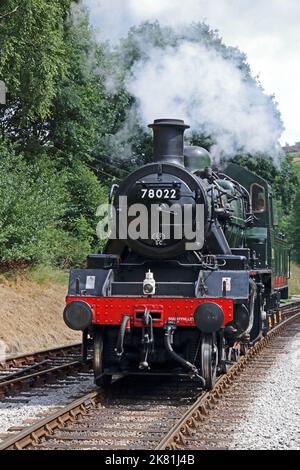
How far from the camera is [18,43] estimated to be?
55.9 feet

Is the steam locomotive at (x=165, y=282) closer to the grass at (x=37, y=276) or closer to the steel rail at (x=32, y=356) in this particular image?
the steel rail at (x=32, y=356)

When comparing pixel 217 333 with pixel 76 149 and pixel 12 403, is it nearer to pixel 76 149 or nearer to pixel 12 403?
pixel 12 403

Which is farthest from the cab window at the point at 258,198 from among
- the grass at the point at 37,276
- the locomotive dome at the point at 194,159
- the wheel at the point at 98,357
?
the grass at the point at 37,276

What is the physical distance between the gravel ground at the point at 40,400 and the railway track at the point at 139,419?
38 cm

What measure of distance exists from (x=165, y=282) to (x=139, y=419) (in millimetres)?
1867

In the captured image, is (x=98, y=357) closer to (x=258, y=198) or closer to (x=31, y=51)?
(x=258, y=198)

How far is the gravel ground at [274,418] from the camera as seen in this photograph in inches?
249

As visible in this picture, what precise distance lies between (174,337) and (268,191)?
218 inches

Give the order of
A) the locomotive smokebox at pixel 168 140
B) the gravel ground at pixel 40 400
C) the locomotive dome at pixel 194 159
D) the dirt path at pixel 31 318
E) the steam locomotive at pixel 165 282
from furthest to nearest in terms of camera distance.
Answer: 1. the dirt path at pixel 31 318
2. the locomotive dome at pixel 194 159
3. the locomotive smokebox at pixel 168 140
4. the steam locomotive at pixel 165 282
5. the gravel ground at pixel 40 400

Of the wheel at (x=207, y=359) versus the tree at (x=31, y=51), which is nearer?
the wheel at (x=207, y=359)

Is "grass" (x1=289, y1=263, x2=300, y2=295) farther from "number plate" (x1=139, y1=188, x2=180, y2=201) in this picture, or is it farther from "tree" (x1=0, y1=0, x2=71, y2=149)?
"number plate" (x1=139, y1=188, x2=180, y2=201)

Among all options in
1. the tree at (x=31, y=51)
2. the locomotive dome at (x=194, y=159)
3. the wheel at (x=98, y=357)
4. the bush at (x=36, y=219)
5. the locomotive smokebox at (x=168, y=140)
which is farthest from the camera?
the tree at (x=31, y=51)

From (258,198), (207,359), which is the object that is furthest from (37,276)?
(207,359)
